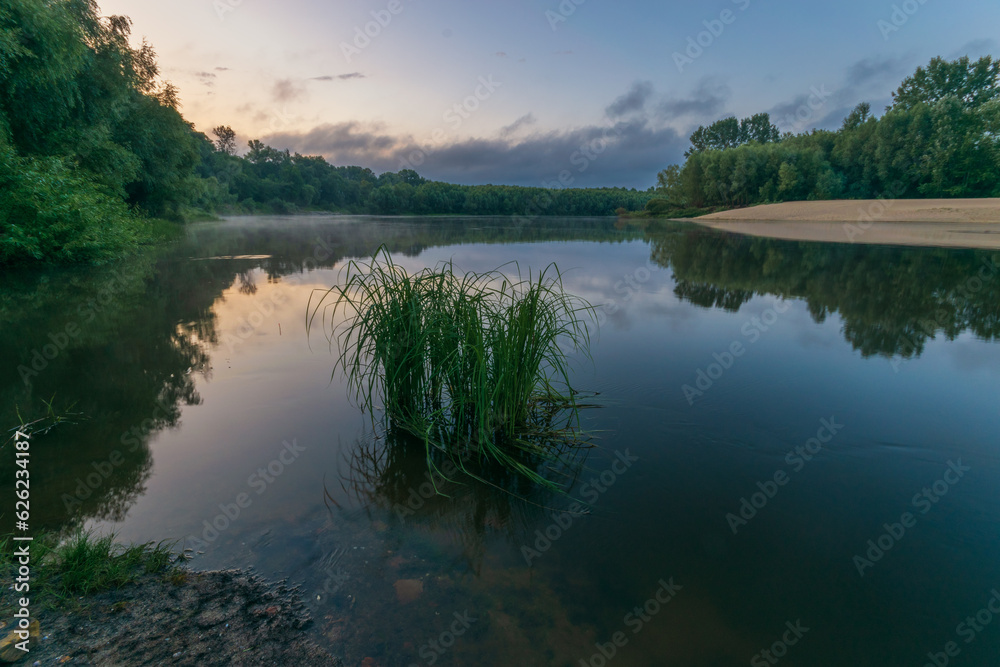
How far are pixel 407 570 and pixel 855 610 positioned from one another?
8.24ft

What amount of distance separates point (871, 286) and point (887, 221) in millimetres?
35413

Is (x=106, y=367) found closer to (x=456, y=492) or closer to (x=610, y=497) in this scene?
(x=456, y=492)

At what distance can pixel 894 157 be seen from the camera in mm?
52375

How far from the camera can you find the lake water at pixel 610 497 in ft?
7.75

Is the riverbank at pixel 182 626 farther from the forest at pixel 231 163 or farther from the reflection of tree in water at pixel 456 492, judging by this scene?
the forest at pixel 231 163

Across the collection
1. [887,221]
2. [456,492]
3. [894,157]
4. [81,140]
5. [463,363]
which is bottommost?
[456,492]

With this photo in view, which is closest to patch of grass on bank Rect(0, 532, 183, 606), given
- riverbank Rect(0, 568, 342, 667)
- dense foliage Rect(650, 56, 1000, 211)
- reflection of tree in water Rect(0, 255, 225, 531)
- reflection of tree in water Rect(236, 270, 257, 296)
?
riverbank Rect(0, 568, 342, 667)

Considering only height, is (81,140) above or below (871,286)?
above

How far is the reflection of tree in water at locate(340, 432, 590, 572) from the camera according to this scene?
3110 mm

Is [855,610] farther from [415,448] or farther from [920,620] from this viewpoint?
[415,448]

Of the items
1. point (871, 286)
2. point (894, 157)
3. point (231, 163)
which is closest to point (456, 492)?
point (871, 286)

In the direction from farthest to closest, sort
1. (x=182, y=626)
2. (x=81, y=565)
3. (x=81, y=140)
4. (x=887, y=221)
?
(x=887, y=221), (x=81, y=140), (x=81, y=565), (x=182, y=626)

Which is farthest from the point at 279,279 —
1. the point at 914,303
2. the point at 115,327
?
the point at 914,303

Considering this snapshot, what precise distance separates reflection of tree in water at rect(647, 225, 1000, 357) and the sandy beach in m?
7.33
